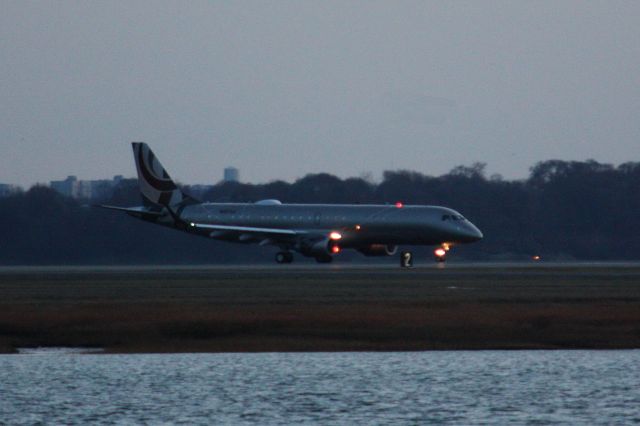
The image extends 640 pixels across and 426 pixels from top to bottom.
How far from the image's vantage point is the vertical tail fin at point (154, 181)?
10081cm

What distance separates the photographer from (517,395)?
99.6 ft

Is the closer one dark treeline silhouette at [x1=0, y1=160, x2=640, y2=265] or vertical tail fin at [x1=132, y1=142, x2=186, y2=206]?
vertical tail fin at [x1=132, y1=142, x2=186, y2=206]

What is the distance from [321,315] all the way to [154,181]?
57.3 meters

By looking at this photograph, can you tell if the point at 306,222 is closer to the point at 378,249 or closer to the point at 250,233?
the point at 250,233

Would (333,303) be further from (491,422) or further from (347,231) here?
(347,231)

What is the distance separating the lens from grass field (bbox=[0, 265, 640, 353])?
40.9 meters

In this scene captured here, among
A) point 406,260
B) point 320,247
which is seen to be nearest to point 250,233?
point 320,247

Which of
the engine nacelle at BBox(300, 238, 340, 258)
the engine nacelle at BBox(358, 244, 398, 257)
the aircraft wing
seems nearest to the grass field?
the engine nacelle at BBox(300, 238, 340, 258)

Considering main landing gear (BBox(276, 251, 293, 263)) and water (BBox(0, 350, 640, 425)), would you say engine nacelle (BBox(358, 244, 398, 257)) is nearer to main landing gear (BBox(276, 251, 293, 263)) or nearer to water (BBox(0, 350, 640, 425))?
main landing gear (BBox(276, 251, 293, 263))

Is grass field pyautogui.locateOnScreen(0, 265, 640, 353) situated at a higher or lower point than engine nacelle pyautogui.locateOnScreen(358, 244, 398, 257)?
lower

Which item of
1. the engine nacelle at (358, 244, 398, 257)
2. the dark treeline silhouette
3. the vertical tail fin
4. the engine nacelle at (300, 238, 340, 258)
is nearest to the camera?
the engine nacelle at (300, 238, 340, 258)

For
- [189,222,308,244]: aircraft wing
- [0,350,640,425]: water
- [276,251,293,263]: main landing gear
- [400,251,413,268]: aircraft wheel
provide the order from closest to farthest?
1. [0,350,640,425]: water
2. [400,251,413,268]: aircraft wheel
3. [189,222,308,244]: aircraft wing
4. [276,251,293,263]: main landing gear

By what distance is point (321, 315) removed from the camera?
149 feet

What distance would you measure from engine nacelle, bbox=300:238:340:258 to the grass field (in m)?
25.7
